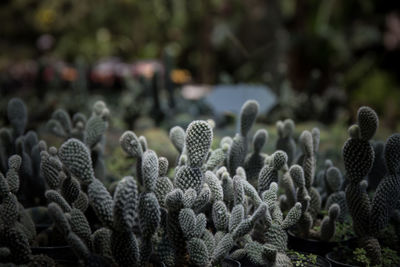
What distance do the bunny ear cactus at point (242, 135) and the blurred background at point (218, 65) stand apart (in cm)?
142

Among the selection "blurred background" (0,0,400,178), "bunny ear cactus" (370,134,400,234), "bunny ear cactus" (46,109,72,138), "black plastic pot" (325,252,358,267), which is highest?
"blurred background" (0,0,400,178)

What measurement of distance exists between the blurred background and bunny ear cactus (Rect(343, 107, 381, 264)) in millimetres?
1855

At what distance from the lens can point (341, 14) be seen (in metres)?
9.97

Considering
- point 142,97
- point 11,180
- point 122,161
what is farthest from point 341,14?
point 11,180

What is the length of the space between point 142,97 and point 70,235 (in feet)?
14.0

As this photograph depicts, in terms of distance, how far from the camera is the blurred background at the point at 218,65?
17.1ft

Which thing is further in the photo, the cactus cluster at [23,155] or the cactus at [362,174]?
the cactus cluster at [23,155]

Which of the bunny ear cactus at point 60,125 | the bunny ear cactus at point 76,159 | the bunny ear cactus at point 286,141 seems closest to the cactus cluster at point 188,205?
the bunny ear cactus at point 76,159

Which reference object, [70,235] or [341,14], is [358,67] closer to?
[341,14]

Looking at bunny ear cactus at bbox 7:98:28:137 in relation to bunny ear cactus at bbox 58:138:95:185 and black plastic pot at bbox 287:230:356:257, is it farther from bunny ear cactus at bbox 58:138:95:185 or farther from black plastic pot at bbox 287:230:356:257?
black plastic pot at bbox 287:230:356:257

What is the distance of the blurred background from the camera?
5211mm

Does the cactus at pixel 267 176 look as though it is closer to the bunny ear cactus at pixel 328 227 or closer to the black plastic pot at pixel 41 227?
the bunny ear cactus at pixel 328 227

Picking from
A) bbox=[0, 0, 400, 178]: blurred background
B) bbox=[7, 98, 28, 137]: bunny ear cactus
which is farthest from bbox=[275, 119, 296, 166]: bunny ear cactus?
bbox=[7, 98, 28, 137]: bunny ear cactus

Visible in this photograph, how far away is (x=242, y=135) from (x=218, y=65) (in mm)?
8564
